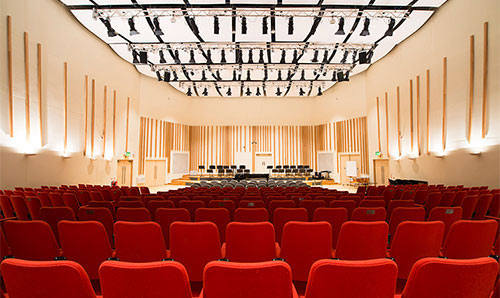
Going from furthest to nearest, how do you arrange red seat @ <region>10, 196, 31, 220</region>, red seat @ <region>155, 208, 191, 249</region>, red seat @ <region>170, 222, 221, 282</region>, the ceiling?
the ceiling, red seat @ <region>10, 196, 31, 220</region>, red seat @ <region>155, 208, 191, 249</region>, red seat @ <region>170, 222, 221, 282</region>

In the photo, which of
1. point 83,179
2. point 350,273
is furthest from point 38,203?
point 83,179

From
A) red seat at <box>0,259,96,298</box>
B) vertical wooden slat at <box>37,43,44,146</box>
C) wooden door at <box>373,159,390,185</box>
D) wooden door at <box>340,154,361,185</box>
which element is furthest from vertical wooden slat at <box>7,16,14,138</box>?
wooden door at <box>340,154,361,185</box>

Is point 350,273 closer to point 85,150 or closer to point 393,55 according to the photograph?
point 85,150

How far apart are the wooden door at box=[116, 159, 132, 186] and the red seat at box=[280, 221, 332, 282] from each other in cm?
1363

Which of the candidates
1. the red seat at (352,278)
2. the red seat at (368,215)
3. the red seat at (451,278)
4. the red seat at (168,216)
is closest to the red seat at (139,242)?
the red seat at (168,216)

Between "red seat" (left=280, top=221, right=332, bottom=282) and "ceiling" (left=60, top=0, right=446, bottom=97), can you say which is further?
"ceiling" (left=60, top=0, right=446, bottom=97)

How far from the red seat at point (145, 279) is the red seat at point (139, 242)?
106cm

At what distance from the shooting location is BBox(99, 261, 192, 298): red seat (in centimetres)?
122

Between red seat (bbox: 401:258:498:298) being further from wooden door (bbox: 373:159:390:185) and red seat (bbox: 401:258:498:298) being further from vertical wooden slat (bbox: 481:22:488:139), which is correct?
wooden door (bbox: 373:159:390:185)

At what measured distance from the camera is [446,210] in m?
3.17

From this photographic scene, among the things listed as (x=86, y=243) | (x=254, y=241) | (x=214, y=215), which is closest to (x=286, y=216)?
(x=214, y=215)

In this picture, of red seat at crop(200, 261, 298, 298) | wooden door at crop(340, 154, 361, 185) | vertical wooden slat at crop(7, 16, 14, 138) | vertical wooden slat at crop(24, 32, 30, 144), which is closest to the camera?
red seat at crop(200, 261, 298, 298)

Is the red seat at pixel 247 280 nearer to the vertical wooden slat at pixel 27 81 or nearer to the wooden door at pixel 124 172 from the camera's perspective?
the vertical wooden slat at pixel 27 81

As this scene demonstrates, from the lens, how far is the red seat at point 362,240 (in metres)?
2.30
